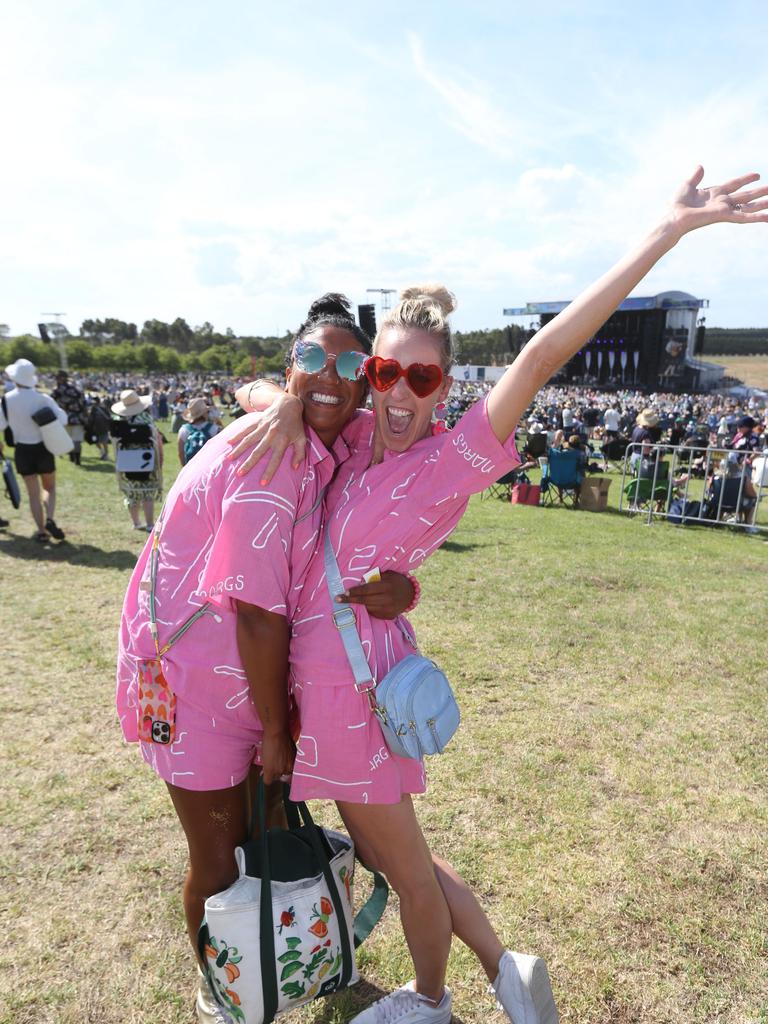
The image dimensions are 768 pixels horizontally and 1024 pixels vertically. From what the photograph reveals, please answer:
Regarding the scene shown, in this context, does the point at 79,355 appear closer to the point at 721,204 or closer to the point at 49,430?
the point at 49,430

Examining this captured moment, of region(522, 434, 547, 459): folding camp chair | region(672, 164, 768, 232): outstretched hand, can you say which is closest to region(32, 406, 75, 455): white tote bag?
region(672, 164, 768, 232): outstretched hand

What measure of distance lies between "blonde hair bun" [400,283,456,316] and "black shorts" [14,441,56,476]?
688cm

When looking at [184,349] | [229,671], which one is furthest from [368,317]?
[184,349]

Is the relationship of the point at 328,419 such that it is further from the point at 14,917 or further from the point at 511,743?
the point at 511,743

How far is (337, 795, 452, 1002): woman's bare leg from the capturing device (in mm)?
1766

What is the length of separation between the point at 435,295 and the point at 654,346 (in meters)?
62.8

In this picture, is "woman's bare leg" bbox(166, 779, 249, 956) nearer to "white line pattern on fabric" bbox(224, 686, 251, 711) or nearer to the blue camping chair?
"white line pattern on fabric" bbox(224, 686, 251, 711)

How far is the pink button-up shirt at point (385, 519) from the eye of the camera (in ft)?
4.97

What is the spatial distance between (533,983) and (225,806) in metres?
1.07

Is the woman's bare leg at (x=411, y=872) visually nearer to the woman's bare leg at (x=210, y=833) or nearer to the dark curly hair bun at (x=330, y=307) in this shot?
the woman's bare leg at (x=210, y=833)

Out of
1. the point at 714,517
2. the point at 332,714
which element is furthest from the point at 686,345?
the point at 332,714

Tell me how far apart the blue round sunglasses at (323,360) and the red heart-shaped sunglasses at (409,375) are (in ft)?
0.15

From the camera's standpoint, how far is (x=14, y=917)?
253 centimetres

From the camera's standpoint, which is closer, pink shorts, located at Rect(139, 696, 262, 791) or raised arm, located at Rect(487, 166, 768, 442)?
raised arm, located at Rect(487, 166, 768, 442)
